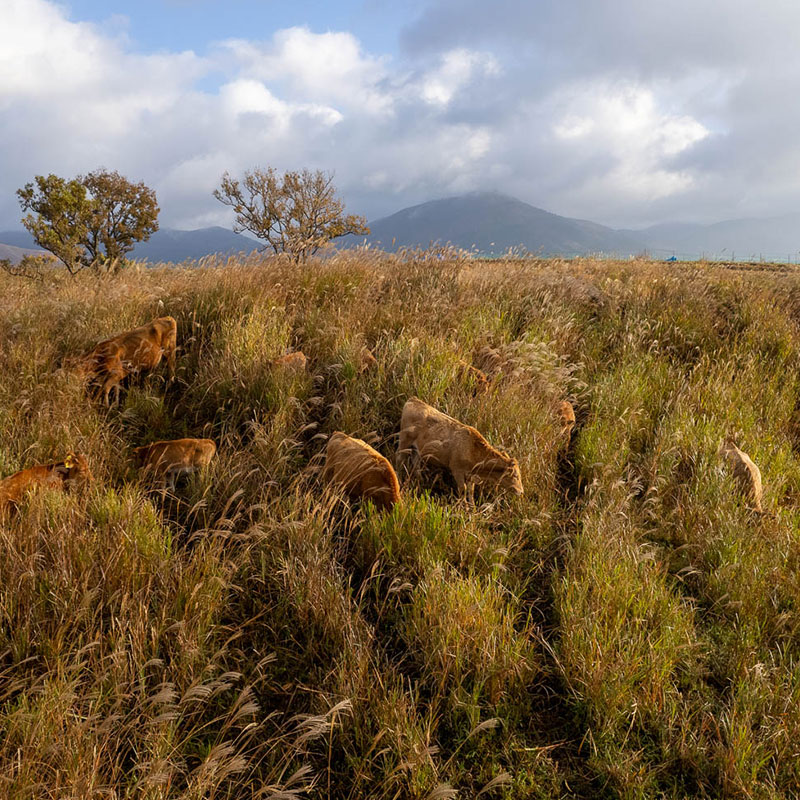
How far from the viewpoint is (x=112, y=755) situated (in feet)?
6.01

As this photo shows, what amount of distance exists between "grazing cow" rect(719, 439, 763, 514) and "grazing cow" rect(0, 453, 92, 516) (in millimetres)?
4683

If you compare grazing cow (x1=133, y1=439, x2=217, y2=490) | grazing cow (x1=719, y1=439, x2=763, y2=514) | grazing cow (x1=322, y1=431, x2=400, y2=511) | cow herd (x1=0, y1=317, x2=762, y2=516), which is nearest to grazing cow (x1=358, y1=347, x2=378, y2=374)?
cow herd (x1=0, y1=317, x2=762, y2=516)

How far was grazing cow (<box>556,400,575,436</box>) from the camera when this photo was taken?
14.8 ft

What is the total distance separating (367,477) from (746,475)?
307cm

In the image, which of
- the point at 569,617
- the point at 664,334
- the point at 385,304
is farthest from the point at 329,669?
the point at 664,334

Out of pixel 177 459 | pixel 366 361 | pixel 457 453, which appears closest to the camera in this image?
pixel 177 459

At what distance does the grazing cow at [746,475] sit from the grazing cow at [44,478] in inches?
184

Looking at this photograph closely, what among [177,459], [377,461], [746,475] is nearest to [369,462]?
[377,461]

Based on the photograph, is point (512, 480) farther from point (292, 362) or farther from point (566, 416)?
point (292, 362)

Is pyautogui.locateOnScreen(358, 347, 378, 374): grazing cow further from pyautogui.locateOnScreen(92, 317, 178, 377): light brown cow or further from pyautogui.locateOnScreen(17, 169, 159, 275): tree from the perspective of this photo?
pyautogui.locateOnScreen(17, 169, 159, 275): tree

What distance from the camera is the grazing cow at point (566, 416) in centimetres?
450

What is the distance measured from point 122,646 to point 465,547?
5.78 ft

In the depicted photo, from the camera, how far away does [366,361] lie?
4969 millimetres

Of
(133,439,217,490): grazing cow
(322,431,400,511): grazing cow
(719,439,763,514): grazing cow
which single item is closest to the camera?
(322,431,400,511): grazing cow
